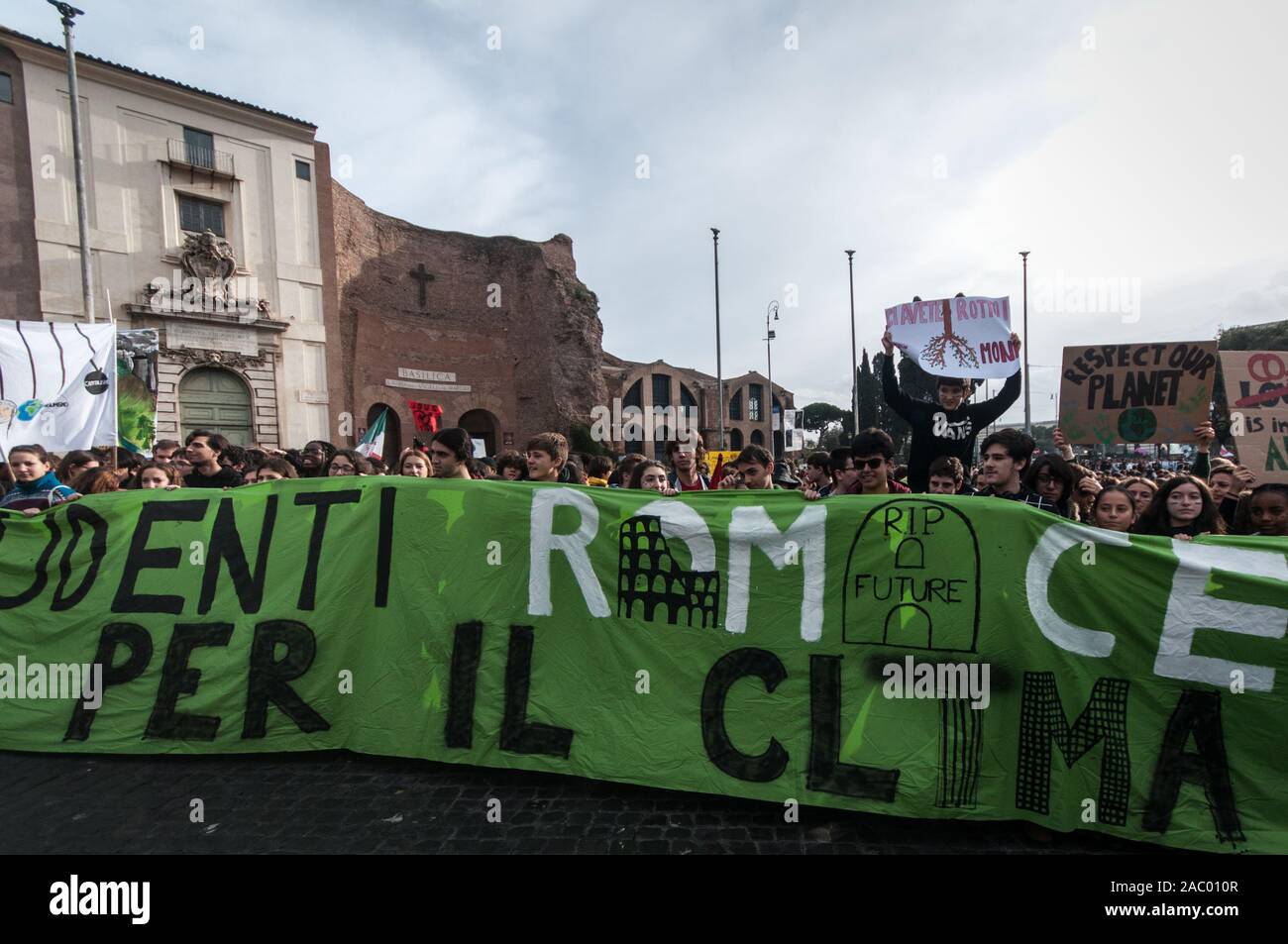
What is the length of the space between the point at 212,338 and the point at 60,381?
17114 millimetres

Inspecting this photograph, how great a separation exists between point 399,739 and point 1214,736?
12.3 feet

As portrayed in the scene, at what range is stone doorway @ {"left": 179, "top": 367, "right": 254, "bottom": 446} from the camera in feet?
63.6

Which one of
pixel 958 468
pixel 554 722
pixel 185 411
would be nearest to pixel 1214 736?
pixel 958 468

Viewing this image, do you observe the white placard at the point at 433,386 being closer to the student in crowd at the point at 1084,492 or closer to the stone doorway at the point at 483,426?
the stone doorway at the point at 483,426

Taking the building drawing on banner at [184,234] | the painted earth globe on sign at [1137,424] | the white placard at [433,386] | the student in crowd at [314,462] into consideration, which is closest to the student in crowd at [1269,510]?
the painted earth globe on sign at [1137,424]

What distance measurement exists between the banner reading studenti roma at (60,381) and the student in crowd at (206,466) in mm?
730

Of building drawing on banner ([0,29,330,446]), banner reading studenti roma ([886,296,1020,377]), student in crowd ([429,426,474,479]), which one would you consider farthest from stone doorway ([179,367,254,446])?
banner reading studenti roma ([886,296,1020,377])

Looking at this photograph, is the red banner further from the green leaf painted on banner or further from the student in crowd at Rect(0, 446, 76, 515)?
the green leaf painted on banner

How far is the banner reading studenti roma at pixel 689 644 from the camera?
259cm

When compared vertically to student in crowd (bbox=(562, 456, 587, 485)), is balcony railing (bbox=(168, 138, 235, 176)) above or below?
above

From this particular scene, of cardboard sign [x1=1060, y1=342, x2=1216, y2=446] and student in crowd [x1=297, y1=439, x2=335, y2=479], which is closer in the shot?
cardboard sign [x1=1060, y1=342, x2=1216, y2=446]

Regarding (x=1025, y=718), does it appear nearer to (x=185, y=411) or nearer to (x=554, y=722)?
(x=554, y=722)

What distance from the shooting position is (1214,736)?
8.30ft

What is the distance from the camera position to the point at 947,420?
4625mm
